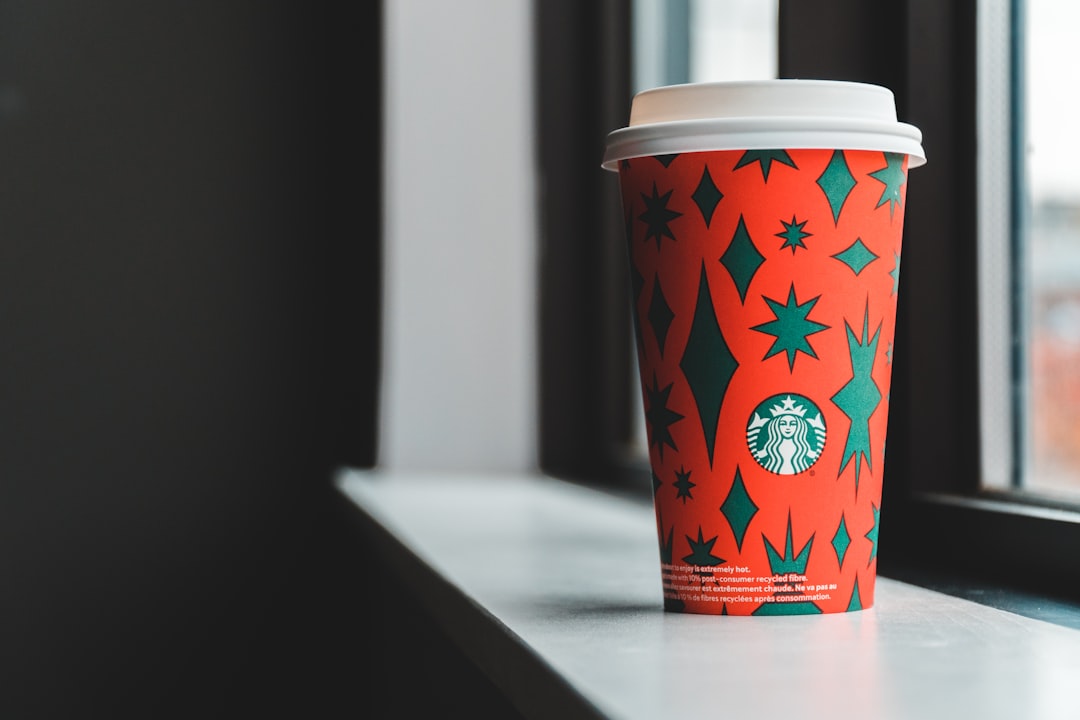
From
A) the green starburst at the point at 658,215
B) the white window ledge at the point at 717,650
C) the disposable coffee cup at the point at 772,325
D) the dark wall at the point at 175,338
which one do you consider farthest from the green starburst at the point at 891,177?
the dark wall at the point at 175,338

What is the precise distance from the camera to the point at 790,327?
1.88ft

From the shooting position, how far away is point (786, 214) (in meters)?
0.57

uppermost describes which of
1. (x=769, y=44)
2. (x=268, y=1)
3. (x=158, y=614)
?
(x=268, y=1)

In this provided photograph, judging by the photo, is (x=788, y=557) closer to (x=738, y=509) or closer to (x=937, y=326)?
(x=738, y=509)

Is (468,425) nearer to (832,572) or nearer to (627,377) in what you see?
(627,377)

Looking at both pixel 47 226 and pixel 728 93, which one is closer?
pixel 728 93

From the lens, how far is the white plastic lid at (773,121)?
57 cm

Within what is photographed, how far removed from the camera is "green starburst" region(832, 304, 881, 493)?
0.58 metres

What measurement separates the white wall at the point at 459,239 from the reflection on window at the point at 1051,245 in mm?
1101

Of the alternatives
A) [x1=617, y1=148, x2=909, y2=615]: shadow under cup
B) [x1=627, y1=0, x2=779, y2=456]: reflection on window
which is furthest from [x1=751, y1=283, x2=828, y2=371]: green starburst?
[x1=627, y1=0, x2=779, y2=456]: reflection on window

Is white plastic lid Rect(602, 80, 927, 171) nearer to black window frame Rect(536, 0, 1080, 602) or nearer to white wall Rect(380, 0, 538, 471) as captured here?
black window frame Rect(536, 0, 1080, 602)

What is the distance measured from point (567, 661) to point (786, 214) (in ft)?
0.78

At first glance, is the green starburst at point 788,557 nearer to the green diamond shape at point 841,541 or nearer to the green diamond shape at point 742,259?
the green diamond shape at point 841,541

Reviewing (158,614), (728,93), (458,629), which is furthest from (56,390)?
(728,93)
